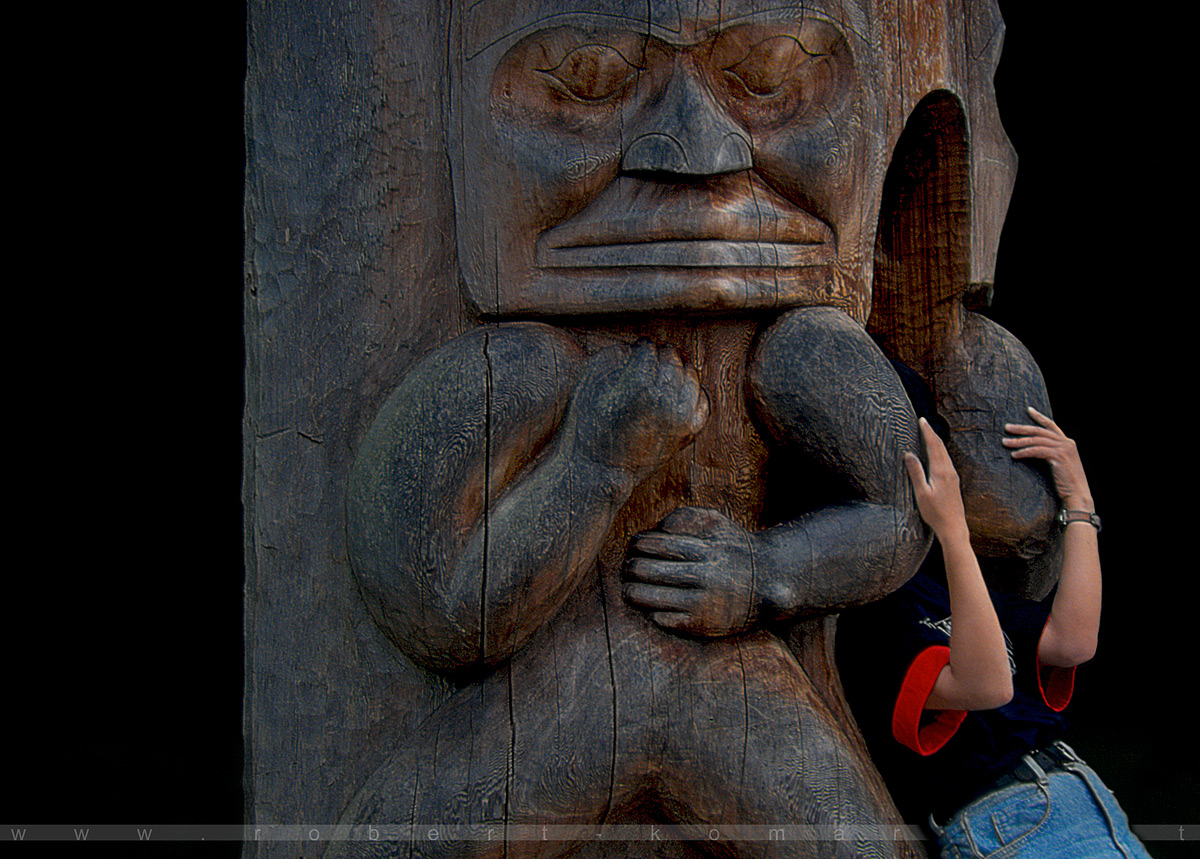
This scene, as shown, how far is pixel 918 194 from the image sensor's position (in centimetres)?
160

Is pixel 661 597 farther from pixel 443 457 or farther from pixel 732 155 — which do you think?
pixel 732 155

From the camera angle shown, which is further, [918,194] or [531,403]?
[918,194]

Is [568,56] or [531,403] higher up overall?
[568,56]

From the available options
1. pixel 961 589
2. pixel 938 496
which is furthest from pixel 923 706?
pixel 938 496

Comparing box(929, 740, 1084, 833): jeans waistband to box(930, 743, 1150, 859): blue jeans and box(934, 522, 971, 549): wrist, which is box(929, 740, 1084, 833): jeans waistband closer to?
box(930, 743, 1150, 859): blue jeans

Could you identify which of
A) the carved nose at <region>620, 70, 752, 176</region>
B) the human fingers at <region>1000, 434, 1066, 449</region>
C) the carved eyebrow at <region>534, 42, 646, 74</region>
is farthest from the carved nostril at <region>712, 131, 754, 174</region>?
the human fingers at <region>1000, 434, 1066, 449</region>

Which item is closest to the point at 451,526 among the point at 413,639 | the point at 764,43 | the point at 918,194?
the point at 413,639

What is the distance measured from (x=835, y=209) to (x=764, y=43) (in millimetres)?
214

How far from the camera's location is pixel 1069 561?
4.90ft

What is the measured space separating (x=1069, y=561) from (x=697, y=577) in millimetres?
583

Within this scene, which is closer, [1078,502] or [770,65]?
[770,65]

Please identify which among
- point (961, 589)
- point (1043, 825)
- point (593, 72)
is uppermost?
point (593, 72)

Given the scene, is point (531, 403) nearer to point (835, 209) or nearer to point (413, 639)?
point (413, 639)

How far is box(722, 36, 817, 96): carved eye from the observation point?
1283 mm
